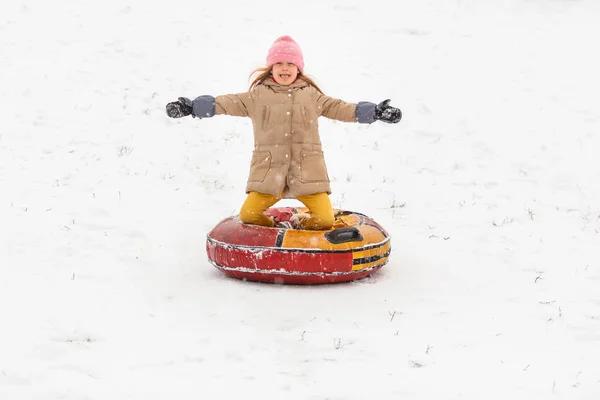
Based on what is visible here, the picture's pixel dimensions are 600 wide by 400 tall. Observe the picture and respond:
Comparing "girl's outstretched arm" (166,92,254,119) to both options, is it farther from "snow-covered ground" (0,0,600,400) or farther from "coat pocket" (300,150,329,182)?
"snow-covered ground" (0,0,600,400)

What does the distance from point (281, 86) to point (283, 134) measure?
44 centimetres

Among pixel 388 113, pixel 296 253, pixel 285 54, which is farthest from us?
pixel 285 54

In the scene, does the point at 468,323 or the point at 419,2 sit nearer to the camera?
the point at 468,323

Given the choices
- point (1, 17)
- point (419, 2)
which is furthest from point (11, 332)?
point (419, 2)

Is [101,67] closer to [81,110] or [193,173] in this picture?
[81,110]

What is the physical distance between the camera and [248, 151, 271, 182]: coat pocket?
6.86m

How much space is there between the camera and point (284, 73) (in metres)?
6.87

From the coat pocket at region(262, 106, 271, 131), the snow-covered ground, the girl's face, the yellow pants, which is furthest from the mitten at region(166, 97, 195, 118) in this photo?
the snow-covered ground

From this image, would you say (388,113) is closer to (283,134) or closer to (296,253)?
(283,134)

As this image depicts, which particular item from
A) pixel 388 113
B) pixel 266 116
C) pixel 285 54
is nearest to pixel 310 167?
pixel 266 116

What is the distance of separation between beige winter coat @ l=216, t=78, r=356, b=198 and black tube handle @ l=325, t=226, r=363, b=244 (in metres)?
0.46

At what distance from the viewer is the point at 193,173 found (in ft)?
33.3

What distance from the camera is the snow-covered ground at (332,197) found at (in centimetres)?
512

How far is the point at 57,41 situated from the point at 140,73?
2021mm
